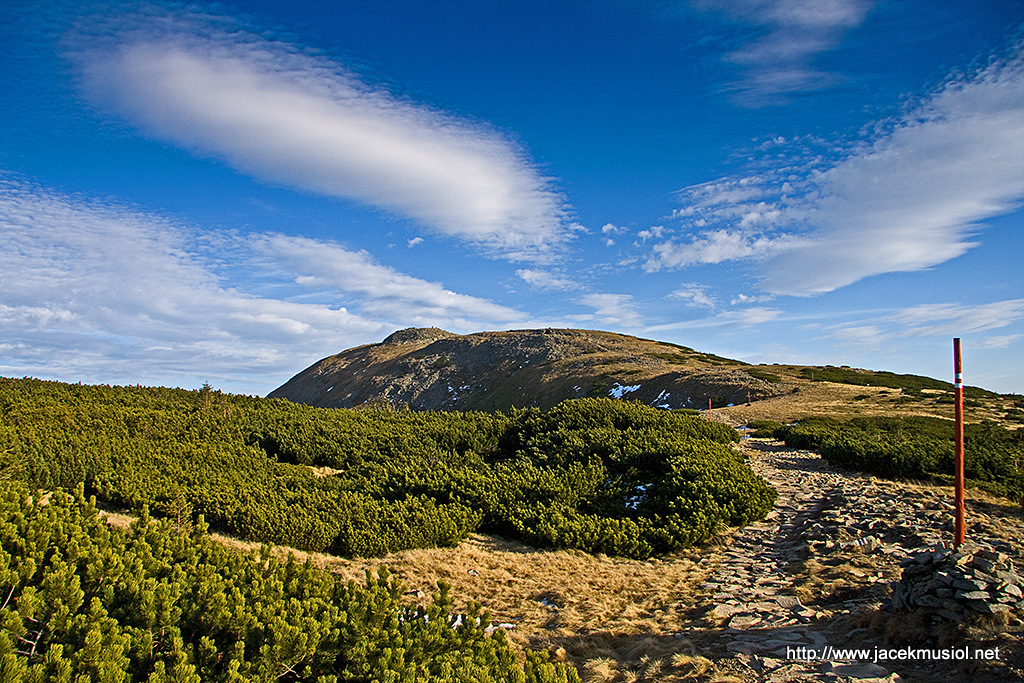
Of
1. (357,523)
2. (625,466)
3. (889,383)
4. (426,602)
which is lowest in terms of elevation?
(426,602)

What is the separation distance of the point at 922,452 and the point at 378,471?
10838 mm

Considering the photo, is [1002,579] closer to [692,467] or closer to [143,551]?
[692,467]

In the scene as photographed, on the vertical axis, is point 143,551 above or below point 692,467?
below

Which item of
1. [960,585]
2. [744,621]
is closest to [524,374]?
[744,621]

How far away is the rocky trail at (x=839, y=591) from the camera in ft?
13.9

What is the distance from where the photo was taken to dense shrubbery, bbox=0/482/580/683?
9.55 ft

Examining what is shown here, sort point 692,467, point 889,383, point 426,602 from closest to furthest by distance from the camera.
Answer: point 426,602 → point 692,467 → point 889,383

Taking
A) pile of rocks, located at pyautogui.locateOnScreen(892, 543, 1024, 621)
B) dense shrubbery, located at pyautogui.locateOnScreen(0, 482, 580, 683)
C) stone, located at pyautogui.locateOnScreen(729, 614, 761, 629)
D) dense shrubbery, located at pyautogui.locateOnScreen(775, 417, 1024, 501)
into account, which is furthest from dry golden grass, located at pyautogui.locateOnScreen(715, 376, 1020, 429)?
dense shrubbery, located at pyautogui.locateOnScreen(0, 482, 580, 683)

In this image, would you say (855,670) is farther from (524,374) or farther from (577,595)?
(524,374)

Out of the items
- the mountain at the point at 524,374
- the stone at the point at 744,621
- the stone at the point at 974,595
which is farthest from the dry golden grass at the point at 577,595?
the mountain at the point at 524,374

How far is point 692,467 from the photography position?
977 cm

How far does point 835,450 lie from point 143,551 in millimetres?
13795

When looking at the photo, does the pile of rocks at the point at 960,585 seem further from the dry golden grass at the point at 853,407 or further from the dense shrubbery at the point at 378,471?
the dry golden grass at the point at 853,407

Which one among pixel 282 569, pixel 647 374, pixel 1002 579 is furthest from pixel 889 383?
pixel 282 569
